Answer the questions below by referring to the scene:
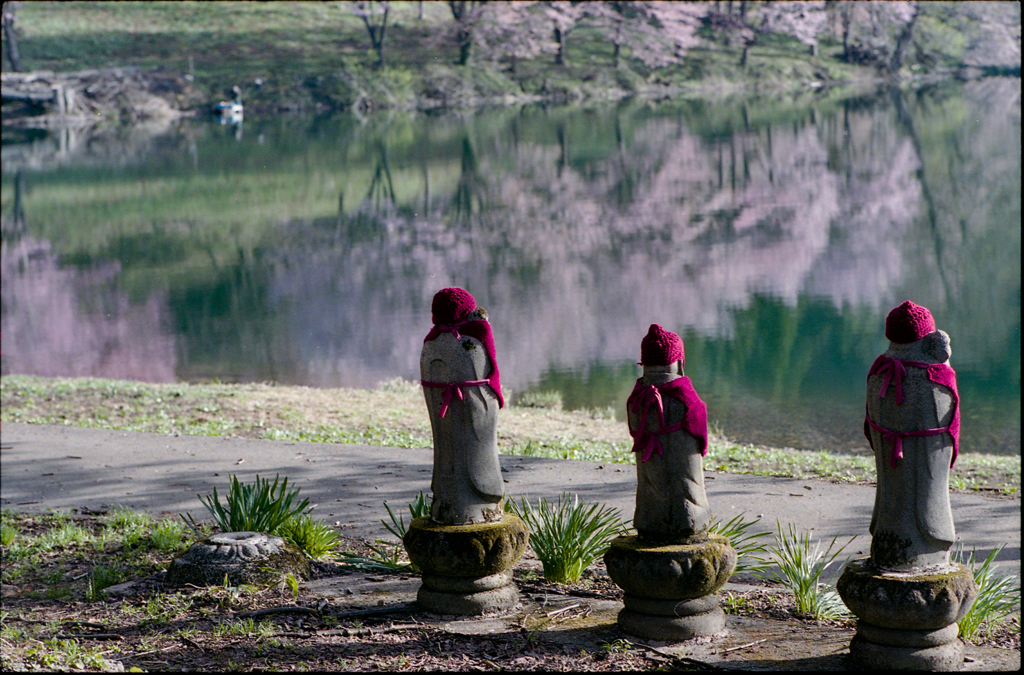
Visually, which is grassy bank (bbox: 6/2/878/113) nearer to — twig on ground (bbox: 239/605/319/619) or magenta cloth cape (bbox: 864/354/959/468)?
twig on ground (bbox: 239/605/319/619)

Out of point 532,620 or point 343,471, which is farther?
point 343,471

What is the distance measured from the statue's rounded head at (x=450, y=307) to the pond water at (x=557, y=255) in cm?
845

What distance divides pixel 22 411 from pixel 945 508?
1094 centimetres

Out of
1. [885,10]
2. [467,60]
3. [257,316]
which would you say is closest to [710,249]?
[257,316]

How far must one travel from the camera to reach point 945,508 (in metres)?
5.15

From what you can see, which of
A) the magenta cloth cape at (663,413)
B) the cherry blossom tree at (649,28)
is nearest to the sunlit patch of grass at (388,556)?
the magenta cloth cape at (663,413)

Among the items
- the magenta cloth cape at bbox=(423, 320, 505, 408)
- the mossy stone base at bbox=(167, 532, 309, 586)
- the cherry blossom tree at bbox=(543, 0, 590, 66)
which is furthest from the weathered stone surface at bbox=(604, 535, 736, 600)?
the cherry blossom tree at bbox=(543, 0, 590, 66)

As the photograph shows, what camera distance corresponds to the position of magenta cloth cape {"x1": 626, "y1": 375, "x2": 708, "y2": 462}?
5441 mm

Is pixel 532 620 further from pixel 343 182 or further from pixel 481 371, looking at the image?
pixel 343 182

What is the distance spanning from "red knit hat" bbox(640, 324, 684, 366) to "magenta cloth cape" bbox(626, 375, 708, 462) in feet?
0.37

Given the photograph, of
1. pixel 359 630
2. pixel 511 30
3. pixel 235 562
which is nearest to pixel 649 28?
pixel 511 30

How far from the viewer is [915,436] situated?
507 centimetres

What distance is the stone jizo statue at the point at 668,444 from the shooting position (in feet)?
17.9

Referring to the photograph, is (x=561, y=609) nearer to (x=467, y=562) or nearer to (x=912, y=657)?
(x=467, y=562)
